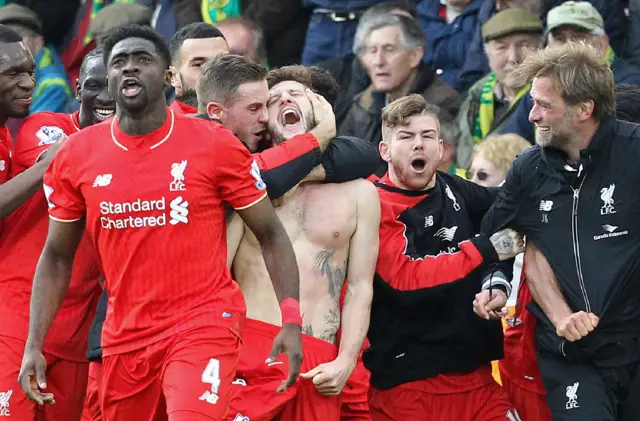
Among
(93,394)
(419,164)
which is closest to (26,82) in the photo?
(93,394)

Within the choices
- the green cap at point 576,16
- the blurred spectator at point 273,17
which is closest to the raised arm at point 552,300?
the green cap at point 576,16

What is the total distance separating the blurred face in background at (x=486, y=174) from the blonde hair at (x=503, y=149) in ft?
0.07

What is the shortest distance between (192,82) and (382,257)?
67.7 inches

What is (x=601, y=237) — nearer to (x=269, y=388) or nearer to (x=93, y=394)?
(x=269, y=388)

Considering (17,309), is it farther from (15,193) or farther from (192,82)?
(192,82)

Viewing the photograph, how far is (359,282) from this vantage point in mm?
7191

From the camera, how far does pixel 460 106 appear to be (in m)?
10.4

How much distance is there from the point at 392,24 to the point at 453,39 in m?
0.74

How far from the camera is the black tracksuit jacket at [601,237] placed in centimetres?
713

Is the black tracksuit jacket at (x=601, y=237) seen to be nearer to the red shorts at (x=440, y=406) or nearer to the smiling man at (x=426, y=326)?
the smiling man at (x=426, y=326)

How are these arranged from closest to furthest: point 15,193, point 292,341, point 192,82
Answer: point 292,341, point 15,193, point 192,82

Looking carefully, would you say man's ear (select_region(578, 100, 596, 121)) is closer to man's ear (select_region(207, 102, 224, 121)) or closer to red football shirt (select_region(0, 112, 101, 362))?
man's ear (select_region(207, 102, 224, 121))

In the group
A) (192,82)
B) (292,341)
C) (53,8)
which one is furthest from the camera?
(53,8)

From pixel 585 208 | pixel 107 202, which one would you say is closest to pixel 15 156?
pixel 107 202
